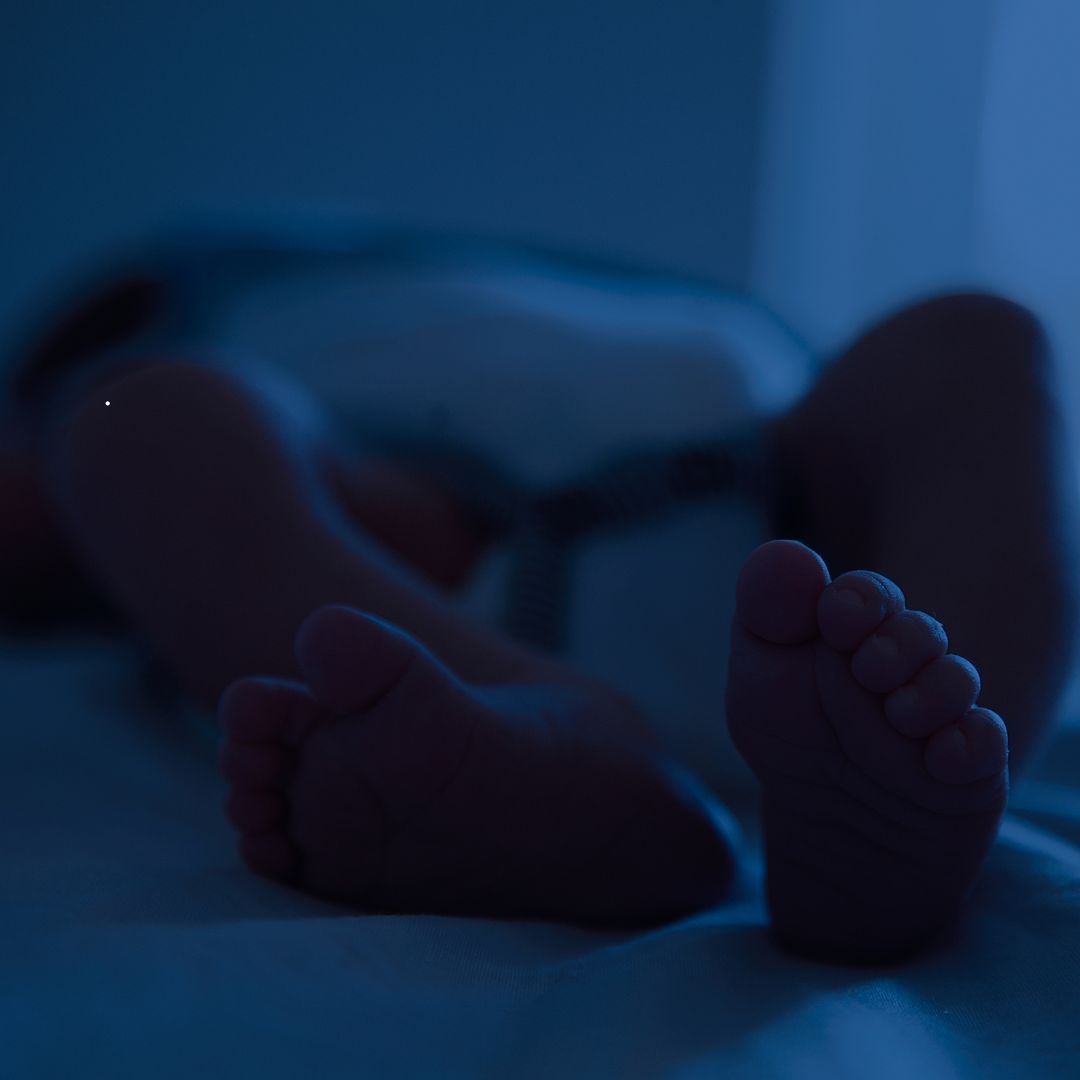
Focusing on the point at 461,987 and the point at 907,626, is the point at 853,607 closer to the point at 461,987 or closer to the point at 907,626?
the point at 907,626

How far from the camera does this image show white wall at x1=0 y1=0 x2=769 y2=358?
188 centimetres

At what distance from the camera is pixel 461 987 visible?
37 cm

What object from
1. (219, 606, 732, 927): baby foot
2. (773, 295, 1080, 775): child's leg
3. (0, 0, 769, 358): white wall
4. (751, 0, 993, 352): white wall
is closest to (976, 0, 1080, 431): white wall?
(751, 0, 993, 352): white wall

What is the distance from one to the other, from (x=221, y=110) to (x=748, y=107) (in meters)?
0.92

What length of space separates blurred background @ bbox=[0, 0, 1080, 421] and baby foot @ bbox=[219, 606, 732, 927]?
4.21ft

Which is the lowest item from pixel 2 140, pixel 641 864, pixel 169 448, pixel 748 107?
pixel 641 864

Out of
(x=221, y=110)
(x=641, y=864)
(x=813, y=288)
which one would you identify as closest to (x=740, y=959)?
(x=641, y=864)

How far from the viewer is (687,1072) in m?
0.31

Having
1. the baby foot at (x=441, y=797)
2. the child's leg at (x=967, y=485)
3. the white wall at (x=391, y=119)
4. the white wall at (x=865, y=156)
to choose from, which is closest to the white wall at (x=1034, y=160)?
the white wall at (x=865, y=156)

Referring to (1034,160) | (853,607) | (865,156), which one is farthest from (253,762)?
(865,156)

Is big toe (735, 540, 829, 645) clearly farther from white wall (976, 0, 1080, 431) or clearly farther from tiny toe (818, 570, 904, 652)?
white wall (976, 0, 1080, 431)

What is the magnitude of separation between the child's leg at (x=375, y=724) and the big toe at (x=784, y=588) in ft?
0.41

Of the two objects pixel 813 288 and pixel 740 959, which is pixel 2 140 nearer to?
pixel 813 288

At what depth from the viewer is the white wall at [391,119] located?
1875 mm
